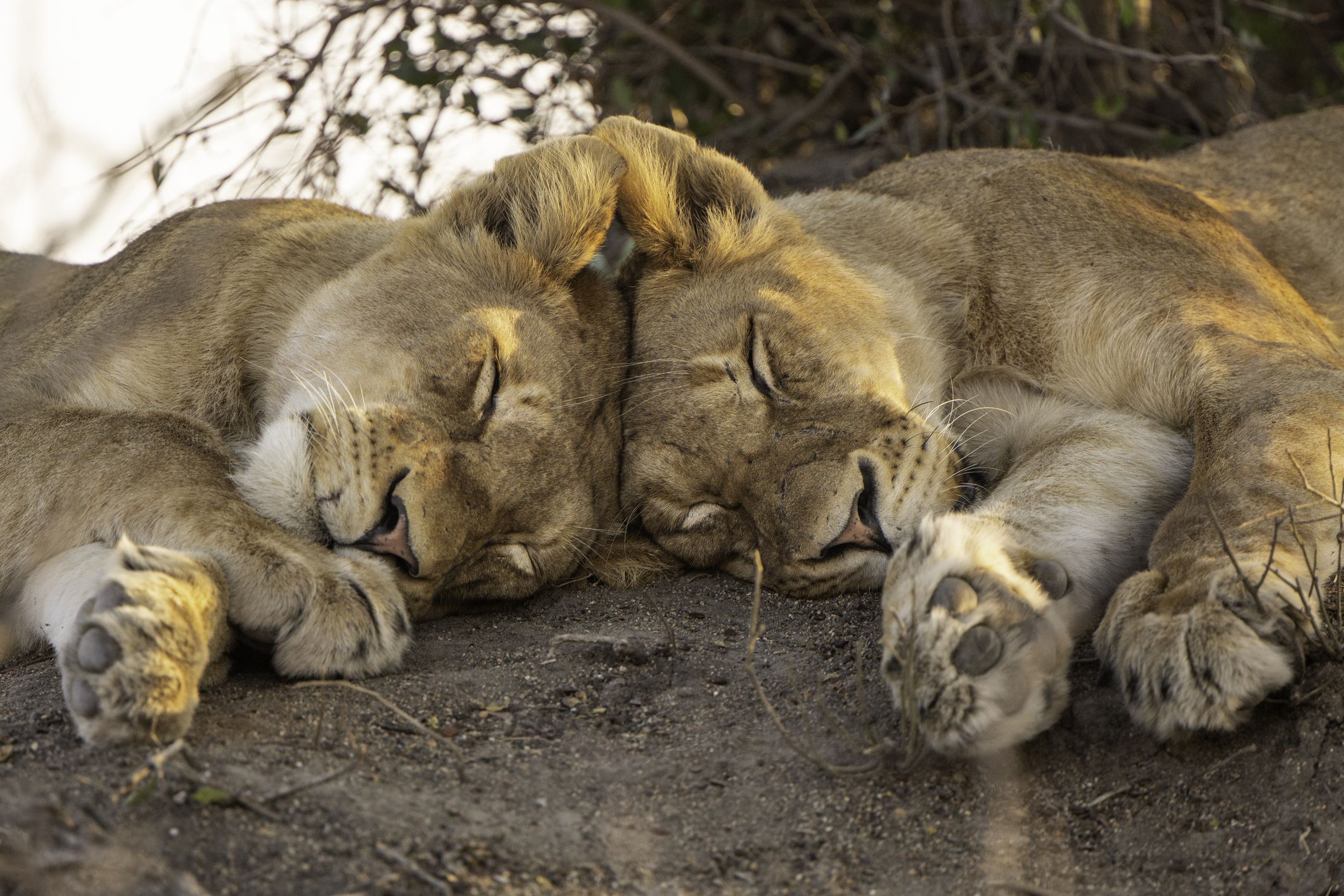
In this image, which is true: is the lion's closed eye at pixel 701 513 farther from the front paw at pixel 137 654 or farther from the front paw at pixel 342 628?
the front paw at pixel 137 654

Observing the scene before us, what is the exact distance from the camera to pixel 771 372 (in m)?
2.95

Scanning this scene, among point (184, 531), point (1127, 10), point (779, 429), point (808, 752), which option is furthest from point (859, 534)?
point (1127, 10)

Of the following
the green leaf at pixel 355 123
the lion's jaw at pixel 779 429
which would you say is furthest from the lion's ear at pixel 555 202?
the green leaf at pixel 355 123

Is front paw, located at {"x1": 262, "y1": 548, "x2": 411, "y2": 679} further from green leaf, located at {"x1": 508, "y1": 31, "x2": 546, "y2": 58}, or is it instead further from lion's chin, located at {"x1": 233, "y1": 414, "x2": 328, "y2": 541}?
green leaf, located at {"x1": 508, "y1": 31, "x2": 546, "y2": 58}

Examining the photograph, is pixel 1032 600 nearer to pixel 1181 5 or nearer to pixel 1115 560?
pixel 1115 560

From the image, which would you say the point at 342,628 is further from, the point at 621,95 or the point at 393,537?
the point at 621,95

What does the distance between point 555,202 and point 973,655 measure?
1.50 m

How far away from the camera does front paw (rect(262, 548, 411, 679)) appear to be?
2.32m

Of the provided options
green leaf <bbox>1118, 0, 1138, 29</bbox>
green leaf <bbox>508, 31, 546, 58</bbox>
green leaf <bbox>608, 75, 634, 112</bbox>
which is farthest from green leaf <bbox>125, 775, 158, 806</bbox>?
green leaf <bbox>1118, 0, 1138, 29</bbox>

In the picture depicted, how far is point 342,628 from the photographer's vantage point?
2342 mm

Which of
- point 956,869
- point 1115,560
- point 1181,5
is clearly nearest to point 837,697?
point 956,869

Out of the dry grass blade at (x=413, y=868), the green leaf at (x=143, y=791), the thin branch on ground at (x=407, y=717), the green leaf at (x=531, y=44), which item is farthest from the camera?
the green leaf at (x=531, y=44)

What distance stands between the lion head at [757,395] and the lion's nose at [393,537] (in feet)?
2.19

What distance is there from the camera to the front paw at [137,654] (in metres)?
1.92
